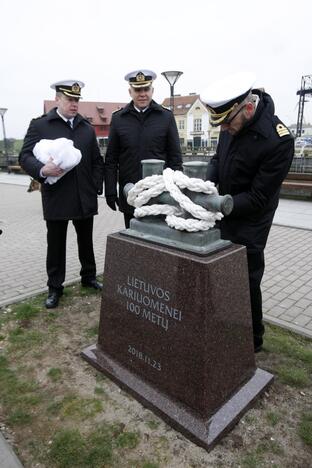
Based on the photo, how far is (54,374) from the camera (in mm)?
2645

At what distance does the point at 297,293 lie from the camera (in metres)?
4.07

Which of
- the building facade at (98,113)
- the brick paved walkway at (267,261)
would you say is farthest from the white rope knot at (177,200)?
the building facade at (98,113)

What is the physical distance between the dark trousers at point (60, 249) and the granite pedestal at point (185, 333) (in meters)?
1.27

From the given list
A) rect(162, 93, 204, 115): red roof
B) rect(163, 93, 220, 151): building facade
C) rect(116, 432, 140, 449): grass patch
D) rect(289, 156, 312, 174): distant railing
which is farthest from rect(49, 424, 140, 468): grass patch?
rect(162, 93, 204, 115): red roof

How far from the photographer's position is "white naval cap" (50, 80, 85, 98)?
3229 millimetres

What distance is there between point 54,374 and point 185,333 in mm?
1159

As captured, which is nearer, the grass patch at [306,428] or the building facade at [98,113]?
the grass patch at [306,428]

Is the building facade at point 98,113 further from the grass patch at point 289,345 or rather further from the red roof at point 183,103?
the grass patch at point 289,345

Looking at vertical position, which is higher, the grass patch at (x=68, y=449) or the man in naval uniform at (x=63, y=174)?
the man in naval uniform at (x=63, y=174)

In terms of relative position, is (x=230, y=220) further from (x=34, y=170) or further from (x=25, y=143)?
(x=25, y=143)

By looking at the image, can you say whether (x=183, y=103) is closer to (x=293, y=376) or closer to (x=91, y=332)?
(x=91, y=332)

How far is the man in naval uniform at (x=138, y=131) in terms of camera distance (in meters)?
3.33

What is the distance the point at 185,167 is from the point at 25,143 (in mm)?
1960

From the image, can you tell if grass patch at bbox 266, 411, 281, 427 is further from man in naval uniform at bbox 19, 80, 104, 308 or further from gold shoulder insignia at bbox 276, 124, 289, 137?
man in naval uniform at bbox 19, 80, 104, 308
